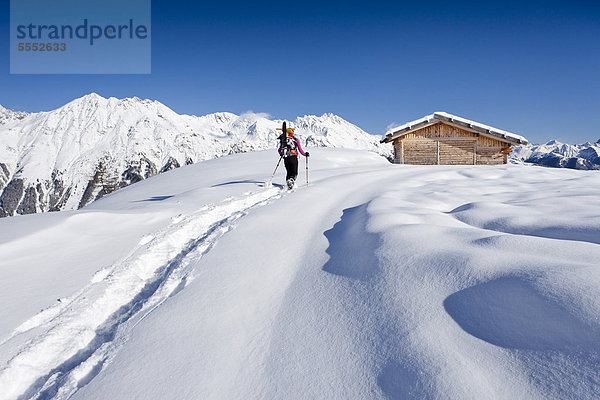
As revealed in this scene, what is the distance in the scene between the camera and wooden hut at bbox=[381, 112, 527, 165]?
19.1 m

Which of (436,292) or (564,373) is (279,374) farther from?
(564,373)

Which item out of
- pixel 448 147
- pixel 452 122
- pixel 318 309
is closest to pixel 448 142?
pixel 448 147

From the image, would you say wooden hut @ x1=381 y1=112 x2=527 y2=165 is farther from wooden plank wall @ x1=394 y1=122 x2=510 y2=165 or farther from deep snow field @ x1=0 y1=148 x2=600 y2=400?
deep snow field @ x1=0 y1=148 x2=600 y2=400

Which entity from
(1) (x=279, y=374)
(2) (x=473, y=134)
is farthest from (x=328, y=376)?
(2) (x=473, y=134)

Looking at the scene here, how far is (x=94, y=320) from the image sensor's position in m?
2.80

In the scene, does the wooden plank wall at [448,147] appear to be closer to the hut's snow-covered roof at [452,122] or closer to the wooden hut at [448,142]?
the wooden hut at [448,142]

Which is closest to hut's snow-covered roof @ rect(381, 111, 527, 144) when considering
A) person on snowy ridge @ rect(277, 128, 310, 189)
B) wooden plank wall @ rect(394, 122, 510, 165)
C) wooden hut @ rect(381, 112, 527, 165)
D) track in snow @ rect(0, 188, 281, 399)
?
wooden hut @ rect(381, 112, 527, 165)

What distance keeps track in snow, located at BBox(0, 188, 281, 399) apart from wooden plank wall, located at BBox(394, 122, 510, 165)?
18.5 meters

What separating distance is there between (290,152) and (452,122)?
49.3 feet

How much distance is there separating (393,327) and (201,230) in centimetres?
419

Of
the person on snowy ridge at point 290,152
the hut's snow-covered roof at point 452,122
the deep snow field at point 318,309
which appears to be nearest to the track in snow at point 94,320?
the deep snow field at point 318,309

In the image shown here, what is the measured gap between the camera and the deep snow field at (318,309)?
1.70m

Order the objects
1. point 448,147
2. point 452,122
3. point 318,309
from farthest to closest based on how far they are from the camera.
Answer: point 448,147 < point 452,122 < point 318,309

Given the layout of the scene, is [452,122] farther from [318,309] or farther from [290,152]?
[318,309]
